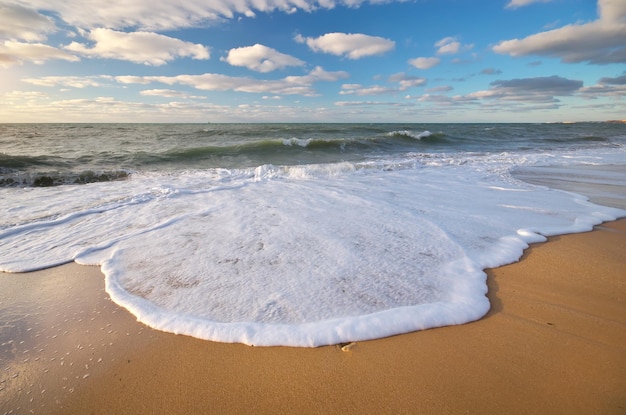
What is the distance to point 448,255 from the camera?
307 centimetres

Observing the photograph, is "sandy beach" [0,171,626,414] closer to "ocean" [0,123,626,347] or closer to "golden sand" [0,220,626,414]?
"golden sand" [0,220,626,414]

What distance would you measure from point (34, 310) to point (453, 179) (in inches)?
301

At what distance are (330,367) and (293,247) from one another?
1.69m

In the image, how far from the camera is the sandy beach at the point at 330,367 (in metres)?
1.50

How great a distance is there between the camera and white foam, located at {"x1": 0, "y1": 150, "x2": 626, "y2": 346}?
7.00 feet

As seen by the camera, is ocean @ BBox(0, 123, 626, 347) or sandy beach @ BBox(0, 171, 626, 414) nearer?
sandy beach @ BBox(0, 171, 626, 414)

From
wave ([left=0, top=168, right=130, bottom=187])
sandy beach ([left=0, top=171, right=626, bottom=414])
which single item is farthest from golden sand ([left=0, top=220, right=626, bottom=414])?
wave ([left=0, top=168, right=130, bottom=187])

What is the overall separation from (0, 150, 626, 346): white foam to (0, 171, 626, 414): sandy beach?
0.15 m

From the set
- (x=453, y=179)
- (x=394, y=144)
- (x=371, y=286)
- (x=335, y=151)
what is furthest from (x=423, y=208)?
(x=394, y=144)

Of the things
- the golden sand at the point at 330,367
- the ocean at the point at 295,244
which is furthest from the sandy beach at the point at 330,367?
the ocean at the point at 295,244

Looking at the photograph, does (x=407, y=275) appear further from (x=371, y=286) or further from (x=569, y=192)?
(x=569, y=192)

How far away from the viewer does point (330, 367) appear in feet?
5.59

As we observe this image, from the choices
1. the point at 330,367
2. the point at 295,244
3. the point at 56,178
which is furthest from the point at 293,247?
the point at 56,178

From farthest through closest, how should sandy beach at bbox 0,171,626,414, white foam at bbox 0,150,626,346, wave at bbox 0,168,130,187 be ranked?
wave at bbox 0,168,130,187
white foam at bbox 0,150,626,346
sandy beach at bbox 0,171,626,414
